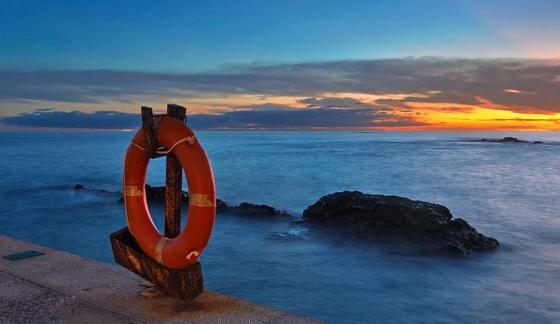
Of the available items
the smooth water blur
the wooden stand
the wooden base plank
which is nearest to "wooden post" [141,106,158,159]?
the wooden stand

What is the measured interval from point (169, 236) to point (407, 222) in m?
6.81

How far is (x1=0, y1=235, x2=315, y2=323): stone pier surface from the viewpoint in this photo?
3.56 m

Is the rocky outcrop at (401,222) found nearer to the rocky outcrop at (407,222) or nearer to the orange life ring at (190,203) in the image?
the rocky outcrop at (407,222)

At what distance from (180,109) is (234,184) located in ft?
65.2

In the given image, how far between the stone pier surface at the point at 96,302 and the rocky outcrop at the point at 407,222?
6.33m

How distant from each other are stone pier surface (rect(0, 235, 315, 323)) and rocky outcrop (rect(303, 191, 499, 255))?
633 cm

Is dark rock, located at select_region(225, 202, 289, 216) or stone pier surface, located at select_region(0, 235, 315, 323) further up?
stone pier surface, located at select_region(0, 235, 315, 323)

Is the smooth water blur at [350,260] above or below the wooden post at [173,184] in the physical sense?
below

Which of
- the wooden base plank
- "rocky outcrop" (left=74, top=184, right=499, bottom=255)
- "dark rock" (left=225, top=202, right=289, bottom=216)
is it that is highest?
the wooden base plank

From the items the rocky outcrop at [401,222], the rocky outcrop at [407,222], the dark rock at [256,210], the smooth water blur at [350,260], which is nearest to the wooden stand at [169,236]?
the smooth water blur at [350,260]

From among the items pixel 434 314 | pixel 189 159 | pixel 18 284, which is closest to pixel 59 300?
pixel 18 284

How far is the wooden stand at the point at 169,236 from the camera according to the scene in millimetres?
3889

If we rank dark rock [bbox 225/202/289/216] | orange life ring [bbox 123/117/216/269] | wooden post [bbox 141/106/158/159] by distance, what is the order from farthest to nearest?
dark rock [bbox 225/202/289/216] < wooden post [bbox 141/106/158/159] < orange life ring [bbox 123/117/216/269]

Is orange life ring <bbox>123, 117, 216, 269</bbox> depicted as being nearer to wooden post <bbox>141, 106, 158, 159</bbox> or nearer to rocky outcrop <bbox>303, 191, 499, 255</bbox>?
wooden post <bbox>141, 106, 158, 159</bbox>
